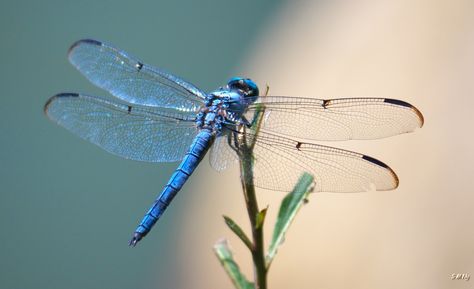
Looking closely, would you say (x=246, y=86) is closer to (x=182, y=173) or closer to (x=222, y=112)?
(x=222, y=112)

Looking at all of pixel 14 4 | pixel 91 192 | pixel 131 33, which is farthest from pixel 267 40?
pixel 14 4

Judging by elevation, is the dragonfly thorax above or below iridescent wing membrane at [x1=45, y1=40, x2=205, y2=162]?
above

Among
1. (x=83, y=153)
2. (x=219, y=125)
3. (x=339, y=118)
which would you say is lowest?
(x=83, y=153)

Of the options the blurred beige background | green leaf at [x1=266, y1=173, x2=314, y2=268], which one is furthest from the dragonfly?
the blurred beige background

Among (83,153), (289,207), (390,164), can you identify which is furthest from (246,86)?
(83,153)

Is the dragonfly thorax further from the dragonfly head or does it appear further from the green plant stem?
the green plant stem

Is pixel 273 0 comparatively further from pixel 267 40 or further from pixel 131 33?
pixel 131 33
